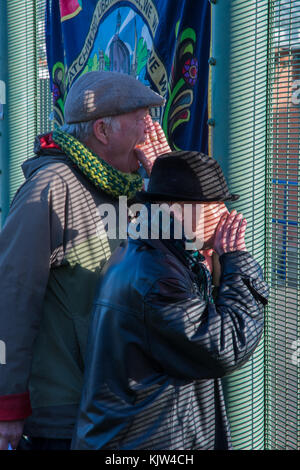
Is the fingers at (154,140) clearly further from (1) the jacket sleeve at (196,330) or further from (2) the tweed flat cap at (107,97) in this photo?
(1) the jacket sleeve at (196,330)

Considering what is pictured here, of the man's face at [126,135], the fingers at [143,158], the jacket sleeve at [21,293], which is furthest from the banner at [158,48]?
the jacket sleeve at [21,293]

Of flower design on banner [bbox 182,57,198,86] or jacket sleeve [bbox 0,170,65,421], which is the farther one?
flower design on banner [bbox 182,57,198,86]

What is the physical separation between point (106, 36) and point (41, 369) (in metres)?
2.26

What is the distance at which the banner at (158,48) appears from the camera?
271 centimetres

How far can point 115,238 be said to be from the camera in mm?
2039

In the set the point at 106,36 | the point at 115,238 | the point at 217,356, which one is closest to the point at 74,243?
the point at 115,238

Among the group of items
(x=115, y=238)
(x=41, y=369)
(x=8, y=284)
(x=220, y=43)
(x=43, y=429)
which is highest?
(x=220, y=43)

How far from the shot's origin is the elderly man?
5.96 ft

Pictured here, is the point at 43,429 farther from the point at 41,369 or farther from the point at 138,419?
the point at 138,419

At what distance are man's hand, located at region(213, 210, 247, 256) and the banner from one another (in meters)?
1.13

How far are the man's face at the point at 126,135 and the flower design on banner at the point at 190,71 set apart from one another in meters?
0.69

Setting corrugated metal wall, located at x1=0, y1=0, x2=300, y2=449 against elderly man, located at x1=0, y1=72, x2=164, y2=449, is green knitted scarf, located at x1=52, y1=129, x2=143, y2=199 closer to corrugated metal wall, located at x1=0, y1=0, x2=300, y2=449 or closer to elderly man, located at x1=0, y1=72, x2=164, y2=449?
elderly man, located at x1=0, y1=72, x2=164, y2=449

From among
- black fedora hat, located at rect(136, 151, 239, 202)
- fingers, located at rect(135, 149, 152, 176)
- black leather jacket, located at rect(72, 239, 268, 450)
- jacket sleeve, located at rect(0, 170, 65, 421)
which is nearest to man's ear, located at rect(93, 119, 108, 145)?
fingers, located at rect(135, 149, 152, 176)

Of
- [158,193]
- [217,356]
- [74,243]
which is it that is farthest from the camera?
[74,243]
